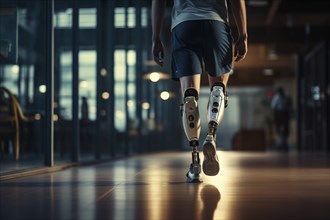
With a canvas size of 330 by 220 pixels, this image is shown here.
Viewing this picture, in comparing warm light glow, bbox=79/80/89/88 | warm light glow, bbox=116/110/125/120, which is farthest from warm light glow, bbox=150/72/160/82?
warm light glow, bbox=79/80/89/88

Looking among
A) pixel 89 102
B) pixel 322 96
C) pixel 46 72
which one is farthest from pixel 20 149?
pixel 322 96

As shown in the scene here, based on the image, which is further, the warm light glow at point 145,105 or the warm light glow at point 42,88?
the warm light glow at point 145,105

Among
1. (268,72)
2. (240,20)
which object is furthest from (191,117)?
(268,72)

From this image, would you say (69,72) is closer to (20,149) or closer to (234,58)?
(20,149)

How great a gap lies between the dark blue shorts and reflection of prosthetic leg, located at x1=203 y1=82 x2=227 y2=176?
13 centimetres

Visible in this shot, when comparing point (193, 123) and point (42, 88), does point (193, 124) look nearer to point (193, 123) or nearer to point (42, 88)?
point (193, 123)

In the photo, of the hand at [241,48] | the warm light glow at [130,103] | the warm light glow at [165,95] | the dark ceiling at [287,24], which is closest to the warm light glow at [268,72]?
the dark ceiling at [287,24]

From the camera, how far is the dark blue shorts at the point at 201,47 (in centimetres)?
376

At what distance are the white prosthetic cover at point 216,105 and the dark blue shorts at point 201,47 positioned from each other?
0.16 m

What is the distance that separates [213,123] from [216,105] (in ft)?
0.37

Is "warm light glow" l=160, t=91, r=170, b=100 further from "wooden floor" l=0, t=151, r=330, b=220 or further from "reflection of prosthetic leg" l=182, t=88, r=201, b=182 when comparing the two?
"wooden floor" l=0, t=151, r=330, b=220

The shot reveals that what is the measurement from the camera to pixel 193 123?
3.60 m

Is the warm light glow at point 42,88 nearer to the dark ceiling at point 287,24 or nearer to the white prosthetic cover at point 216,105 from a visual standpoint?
the white prosthetic cover at point 216,105

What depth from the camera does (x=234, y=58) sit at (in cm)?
404
